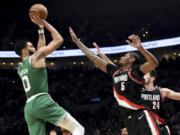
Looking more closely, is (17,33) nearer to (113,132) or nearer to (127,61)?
(113,132)

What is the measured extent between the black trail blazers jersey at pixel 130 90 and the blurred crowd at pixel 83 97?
11.9 meters

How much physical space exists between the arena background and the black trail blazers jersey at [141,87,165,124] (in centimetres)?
1198

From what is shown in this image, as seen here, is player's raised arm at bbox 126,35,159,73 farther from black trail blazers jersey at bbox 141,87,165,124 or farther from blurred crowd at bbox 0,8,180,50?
blurred crowd at bbox 0,8,180,50

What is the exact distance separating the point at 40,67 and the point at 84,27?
19738mm

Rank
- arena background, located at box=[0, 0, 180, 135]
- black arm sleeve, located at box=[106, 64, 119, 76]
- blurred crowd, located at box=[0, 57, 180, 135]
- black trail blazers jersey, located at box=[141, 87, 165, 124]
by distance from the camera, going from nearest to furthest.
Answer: black arm sleeve, located at box=[106, 64, 119, 76], black trail blazers jersey, located at box=[141, 87, 165, 124], blurred crowd, located at box=[0, 57, 180, 135], arena background, located at box=[0, 0, 180, 135]

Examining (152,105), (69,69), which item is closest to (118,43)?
(69,69)

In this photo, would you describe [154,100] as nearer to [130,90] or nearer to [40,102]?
[130,90]

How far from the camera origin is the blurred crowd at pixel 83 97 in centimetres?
1673

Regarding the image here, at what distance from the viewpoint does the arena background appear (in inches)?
720

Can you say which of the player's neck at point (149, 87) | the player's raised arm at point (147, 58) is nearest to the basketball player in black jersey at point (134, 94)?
the player's raised arm at point (147, 58)

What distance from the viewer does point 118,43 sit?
71.2ft

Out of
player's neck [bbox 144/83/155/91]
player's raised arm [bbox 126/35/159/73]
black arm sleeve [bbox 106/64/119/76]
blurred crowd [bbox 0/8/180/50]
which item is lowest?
player's neck [bbox 144/83/155/91]

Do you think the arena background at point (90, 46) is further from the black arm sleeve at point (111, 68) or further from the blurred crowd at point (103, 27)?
the black arm sleeve at point (111, 68)

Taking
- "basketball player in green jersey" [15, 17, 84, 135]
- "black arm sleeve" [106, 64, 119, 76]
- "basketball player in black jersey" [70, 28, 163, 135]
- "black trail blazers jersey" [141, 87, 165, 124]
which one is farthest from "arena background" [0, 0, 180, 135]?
"basketball player in green jersey" [15, 17, 84, 135]
